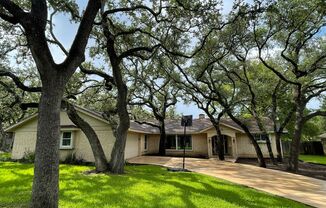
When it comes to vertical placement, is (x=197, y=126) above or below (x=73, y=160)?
above

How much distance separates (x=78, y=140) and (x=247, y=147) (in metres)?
15.3

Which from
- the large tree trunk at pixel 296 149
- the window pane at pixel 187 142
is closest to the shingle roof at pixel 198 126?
the window pane at pixel 187 142

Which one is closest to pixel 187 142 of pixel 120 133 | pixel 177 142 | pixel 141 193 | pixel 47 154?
pixel 177 142

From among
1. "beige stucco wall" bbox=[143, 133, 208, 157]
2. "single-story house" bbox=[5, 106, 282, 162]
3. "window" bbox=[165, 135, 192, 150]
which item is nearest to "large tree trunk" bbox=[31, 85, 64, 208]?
"single-story house" bbox=[5, 106, 282, 162]

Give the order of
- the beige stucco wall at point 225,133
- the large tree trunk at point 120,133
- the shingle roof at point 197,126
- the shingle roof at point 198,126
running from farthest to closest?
1. the shingle roof at point 198,126
2. the shingle roof at point 197,126
3. the beige stucco wall at point 225,133
4. the large tree trunk at point 120,133

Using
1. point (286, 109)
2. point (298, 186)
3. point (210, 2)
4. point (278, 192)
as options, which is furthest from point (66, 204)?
point (286, 109)

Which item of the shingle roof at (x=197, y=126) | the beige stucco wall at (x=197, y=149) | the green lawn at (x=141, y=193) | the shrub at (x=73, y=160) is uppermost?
the shingle roof at (x=197, y=126)

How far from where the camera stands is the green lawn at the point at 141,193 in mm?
6590

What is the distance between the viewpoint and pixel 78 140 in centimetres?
1705

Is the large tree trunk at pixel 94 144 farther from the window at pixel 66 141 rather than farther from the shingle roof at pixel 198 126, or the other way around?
the shingle roof at pixel 198 126

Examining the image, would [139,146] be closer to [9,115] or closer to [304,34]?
[304,34]

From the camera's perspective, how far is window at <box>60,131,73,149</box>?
16.9 m

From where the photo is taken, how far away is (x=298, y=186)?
9930 mm

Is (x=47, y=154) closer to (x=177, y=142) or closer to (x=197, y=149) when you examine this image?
(x=197, y=149)
